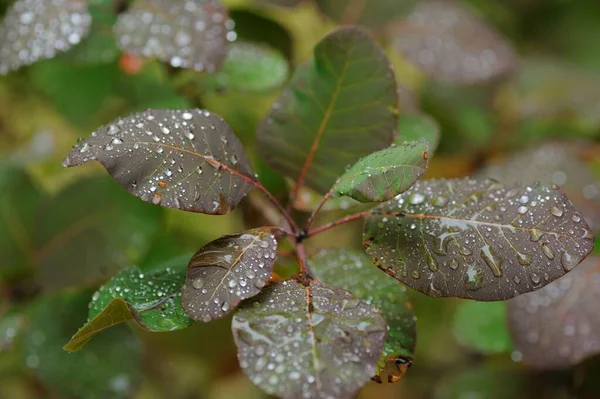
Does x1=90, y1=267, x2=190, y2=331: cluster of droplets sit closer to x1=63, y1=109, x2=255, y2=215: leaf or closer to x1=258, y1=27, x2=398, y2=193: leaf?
x1=63, y1=109, x2=255, y2=215: leaf

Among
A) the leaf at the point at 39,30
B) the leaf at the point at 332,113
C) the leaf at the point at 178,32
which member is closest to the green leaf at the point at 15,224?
the leaf at the point at 39,30

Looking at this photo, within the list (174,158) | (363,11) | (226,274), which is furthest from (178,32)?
(363,11)

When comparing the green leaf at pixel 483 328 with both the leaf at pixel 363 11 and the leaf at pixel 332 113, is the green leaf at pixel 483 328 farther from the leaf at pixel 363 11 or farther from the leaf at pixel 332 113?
the leaf at pixel 363 11

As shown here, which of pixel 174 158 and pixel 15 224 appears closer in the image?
pixel 174 158

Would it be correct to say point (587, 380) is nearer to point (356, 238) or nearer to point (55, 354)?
point (356, 238)

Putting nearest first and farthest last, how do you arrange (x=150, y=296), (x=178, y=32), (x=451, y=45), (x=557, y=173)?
(x=150, y=296)
(x=178, y=32)
(x=557, y=173)
(x=451, y=45)

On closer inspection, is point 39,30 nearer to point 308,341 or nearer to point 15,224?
point 15,224

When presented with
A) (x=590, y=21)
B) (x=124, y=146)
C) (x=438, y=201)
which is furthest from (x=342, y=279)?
(x=590, y=21)
